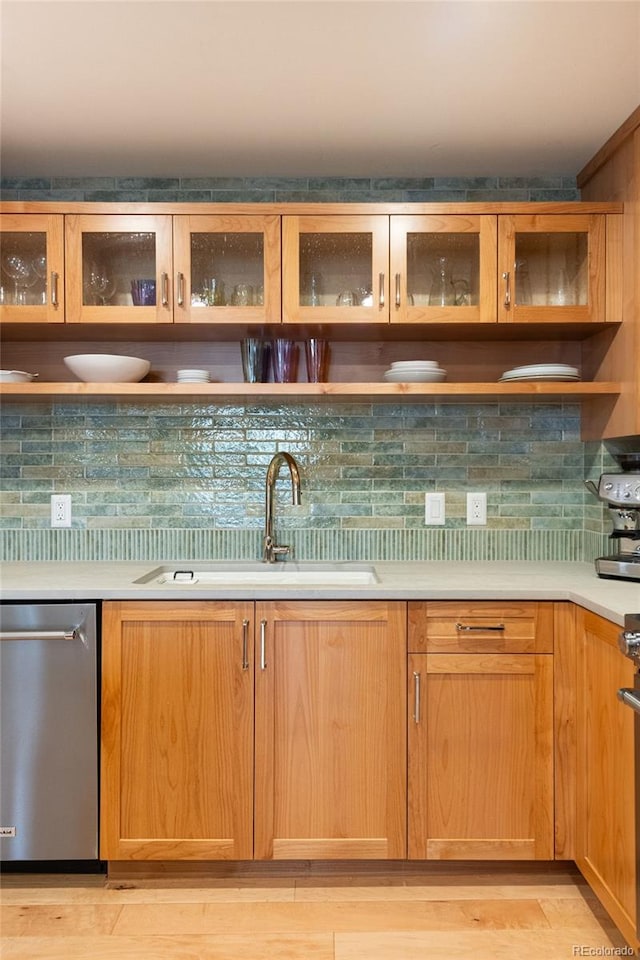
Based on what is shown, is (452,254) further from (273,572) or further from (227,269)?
(273,572)

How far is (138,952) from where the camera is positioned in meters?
1.59

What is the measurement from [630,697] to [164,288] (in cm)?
174

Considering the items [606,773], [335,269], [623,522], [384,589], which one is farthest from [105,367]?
[606,773]

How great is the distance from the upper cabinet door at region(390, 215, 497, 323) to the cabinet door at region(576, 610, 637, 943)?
1004 millimetres

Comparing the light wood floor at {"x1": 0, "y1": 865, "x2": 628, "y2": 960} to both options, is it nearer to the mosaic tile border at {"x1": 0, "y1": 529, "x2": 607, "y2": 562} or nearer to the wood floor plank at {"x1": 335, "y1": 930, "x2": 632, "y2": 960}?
the wood floor plank at {"x1": 335, "y1": 930, "x2": 632, "y2": 960}

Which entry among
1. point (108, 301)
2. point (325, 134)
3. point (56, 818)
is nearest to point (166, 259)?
point (108, 301)

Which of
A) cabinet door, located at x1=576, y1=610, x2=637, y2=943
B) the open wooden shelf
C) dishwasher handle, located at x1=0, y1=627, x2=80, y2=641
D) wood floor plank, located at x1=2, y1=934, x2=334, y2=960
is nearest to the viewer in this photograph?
cabinet door, located at x1=576, y1=610, x2=637, y2=943

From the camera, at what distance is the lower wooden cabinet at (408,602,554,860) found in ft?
5.92

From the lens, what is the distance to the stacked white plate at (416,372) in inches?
83.7

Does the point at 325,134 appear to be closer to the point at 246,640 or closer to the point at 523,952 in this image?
the point at 246,640

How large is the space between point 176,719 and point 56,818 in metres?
0.43

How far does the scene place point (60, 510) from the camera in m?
2.37

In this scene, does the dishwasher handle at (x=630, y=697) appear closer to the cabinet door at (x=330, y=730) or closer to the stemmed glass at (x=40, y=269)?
the cabinet door at (x=330, y=730)

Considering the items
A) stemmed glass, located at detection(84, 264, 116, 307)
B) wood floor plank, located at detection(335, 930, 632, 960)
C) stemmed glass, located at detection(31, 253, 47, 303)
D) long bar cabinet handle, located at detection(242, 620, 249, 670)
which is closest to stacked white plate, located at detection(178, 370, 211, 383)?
stemmed glass, located at detection(84, 264, 116, 307)
